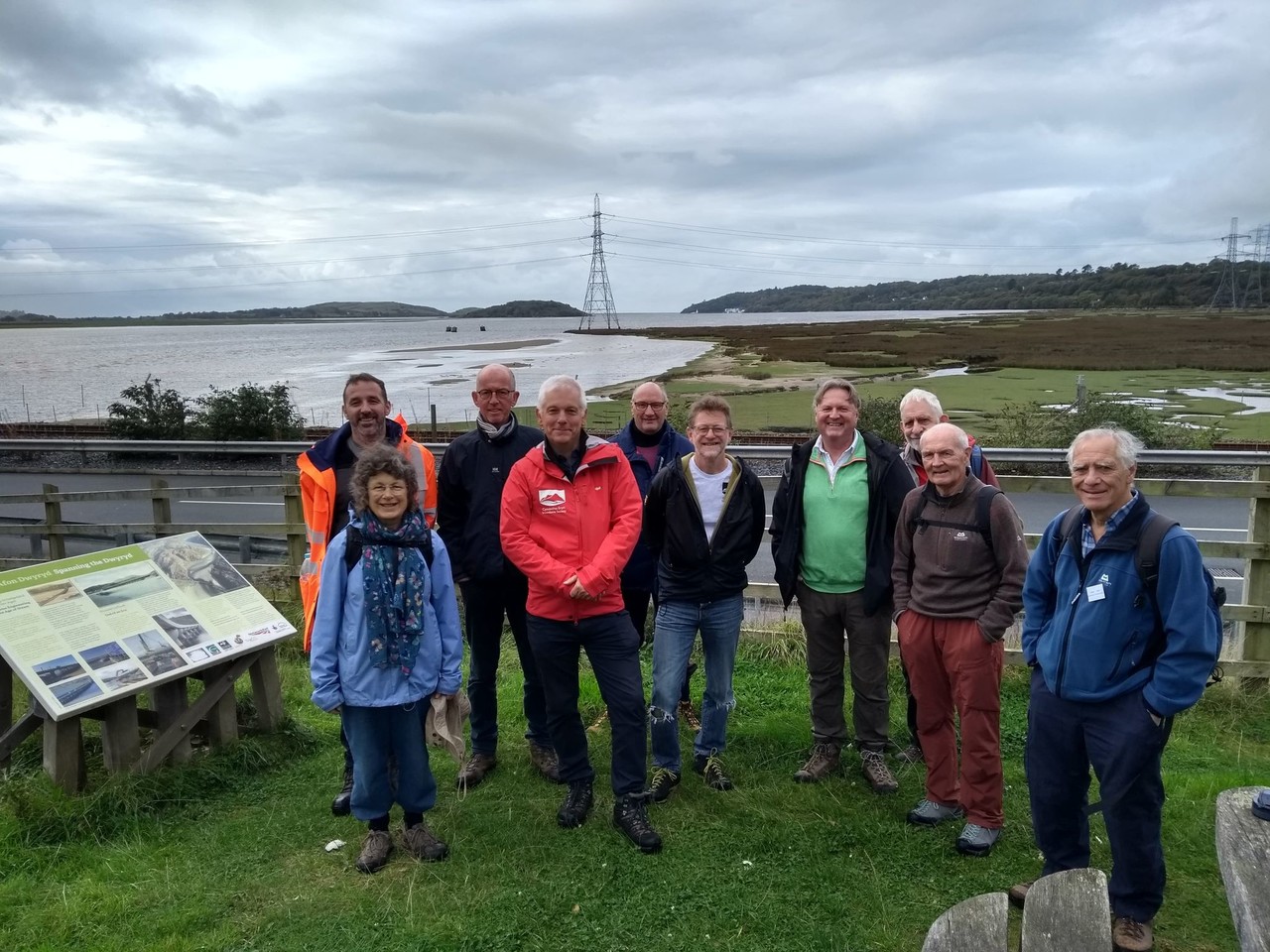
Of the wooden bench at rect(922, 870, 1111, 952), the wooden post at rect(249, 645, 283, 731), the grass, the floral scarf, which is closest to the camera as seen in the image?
the wooden bench at rect(922, 870, 1111, 952)

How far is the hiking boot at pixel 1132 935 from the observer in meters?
2.83

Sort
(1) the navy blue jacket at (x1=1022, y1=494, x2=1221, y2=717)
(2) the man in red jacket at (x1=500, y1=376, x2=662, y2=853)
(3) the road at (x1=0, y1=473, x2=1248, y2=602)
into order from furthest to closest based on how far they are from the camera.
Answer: (3) the road at (x1=0, y1=473, x2=1248, y2=602) → (2) the man in red jacket at (x1=500, y1=376, x2=662, y2=853) → (1) the navy blue jacket at (x1=1022, y1=494, x2=1221, y2=717)

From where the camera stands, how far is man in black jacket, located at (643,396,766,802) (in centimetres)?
396

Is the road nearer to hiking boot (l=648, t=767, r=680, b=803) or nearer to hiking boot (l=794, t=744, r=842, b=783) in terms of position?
hiking boot (l=794, t=744, r=842, b=783)

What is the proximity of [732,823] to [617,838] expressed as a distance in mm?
518

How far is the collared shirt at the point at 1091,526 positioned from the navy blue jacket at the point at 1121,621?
0.02 metres

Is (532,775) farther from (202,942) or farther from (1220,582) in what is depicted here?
(1220,582)

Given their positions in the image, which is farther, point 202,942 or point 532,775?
point 532,775

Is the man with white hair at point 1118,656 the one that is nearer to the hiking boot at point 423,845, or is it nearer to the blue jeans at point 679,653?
the blue jeans at point 679,653

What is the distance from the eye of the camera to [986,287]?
185250 millimetres

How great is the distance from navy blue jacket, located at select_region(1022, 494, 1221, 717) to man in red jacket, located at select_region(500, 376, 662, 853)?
1637 mm

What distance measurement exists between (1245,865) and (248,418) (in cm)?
2116

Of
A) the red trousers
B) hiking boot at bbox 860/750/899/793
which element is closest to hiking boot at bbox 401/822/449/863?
hiking boot at bbox 860/750/899/793

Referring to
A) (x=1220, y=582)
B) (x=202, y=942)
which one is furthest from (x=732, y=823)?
(x=1220, y=582)
